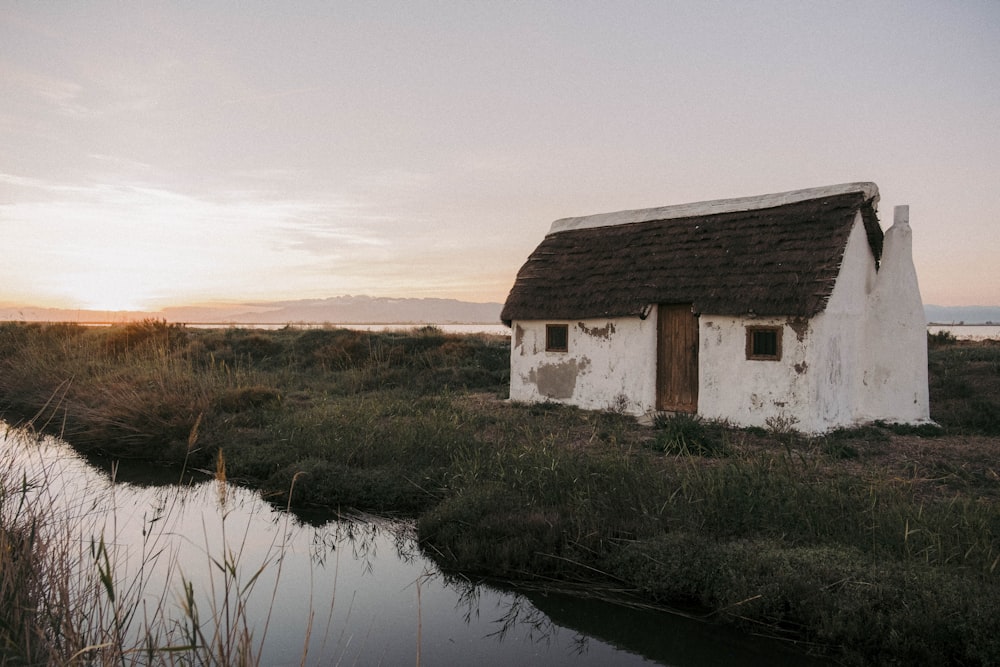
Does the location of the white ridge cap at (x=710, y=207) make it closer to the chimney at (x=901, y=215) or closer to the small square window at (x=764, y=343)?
the chimney at (x=901, y=215)

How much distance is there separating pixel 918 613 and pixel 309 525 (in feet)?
19.0

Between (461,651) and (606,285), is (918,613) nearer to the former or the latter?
(461,651)

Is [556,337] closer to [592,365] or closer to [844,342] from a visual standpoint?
[592,365]

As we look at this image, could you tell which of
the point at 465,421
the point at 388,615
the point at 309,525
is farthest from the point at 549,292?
the point at 388,615

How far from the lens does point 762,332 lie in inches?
463

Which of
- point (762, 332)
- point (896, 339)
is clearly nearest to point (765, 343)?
point (762, 332)

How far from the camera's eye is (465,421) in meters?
10.8

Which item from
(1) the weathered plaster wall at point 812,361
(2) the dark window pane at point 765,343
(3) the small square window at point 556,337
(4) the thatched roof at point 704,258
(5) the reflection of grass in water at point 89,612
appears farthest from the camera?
(3) the small square window at point 556,337

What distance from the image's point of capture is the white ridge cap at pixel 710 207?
12.1 m

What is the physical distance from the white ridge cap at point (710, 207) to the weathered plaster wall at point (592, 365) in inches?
102

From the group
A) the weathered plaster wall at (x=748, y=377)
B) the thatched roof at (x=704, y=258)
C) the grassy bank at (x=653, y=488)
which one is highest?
the thatched roof at (x=704, y=258)

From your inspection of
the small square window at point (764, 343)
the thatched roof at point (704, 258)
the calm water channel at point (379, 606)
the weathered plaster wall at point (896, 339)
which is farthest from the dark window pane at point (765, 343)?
the calm water channel at point (379, 606)

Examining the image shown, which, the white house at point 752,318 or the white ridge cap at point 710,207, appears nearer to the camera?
the white house at point 752,318

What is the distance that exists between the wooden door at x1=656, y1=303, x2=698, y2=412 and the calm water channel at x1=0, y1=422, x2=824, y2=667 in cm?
708
